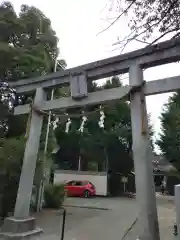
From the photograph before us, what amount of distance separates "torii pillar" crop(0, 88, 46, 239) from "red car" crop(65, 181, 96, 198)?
39.1 ft

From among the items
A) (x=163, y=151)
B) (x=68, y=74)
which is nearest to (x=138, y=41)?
(x=68, y=74)

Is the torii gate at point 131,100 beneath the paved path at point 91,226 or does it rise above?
above

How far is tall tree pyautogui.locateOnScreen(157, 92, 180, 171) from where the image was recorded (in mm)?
21359

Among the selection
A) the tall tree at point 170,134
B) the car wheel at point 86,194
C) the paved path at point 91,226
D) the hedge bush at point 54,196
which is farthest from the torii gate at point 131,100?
the tall tree at point 170,134

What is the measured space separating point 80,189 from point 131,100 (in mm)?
14381

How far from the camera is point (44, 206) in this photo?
13.2 meters

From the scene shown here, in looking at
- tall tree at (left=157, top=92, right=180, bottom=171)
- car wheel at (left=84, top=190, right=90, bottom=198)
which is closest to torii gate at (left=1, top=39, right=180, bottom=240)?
car wheel at (left=84, top=190, right=90, bottom=198)

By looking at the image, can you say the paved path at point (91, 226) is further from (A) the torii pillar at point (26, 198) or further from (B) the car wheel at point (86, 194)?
(B) the car wheel at point (86, 194)

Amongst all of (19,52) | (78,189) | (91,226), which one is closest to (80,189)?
(78,189)

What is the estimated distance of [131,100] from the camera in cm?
554

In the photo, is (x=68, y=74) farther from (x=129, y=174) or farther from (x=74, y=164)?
(x=74, y=164)

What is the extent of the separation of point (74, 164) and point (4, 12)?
18.9m

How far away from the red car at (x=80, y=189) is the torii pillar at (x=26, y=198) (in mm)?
11932

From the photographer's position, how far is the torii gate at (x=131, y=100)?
486 cm
